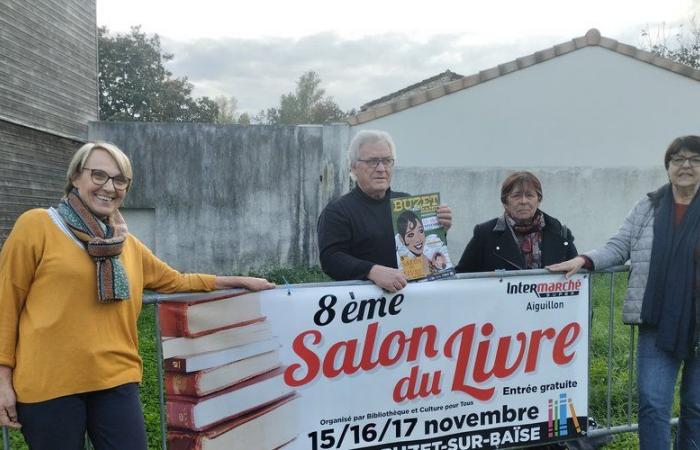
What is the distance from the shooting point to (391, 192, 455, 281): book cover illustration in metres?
3.03

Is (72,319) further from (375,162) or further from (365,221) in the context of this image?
(375,162)

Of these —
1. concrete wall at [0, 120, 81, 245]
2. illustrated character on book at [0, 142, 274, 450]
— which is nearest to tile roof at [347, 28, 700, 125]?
concrete wall at [0, 120, 81, 245]

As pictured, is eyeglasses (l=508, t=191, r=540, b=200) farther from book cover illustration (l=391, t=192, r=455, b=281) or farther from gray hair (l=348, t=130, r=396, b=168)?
gray hair (l=348, t=130, r=396, b=168)

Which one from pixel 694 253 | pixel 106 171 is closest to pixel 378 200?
pixel 106 171

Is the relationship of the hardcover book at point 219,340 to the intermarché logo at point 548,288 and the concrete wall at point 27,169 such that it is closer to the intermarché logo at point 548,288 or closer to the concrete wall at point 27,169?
the intermarché logo at point 548,288

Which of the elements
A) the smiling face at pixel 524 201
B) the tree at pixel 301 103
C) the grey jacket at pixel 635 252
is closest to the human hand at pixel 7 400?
the smiling face at pixel 524 201

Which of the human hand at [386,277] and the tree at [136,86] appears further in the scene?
the tree at [136,86]

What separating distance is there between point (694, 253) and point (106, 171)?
2.94 m

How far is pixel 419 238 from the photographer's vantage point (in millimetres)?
3090

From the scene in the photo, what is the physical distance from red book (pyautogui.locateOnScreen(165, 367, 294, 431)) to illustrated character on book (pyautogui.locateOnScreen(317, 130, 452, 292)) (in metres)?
0.65

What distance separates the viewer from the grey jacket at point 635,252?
10.6 ft

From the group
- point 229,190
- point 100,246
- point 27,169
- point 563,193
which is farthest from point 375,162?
point 27,169

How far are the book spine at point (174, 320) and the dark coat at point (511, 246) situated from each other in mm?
1901

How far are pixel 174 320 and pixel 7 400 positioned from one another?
795 mm
